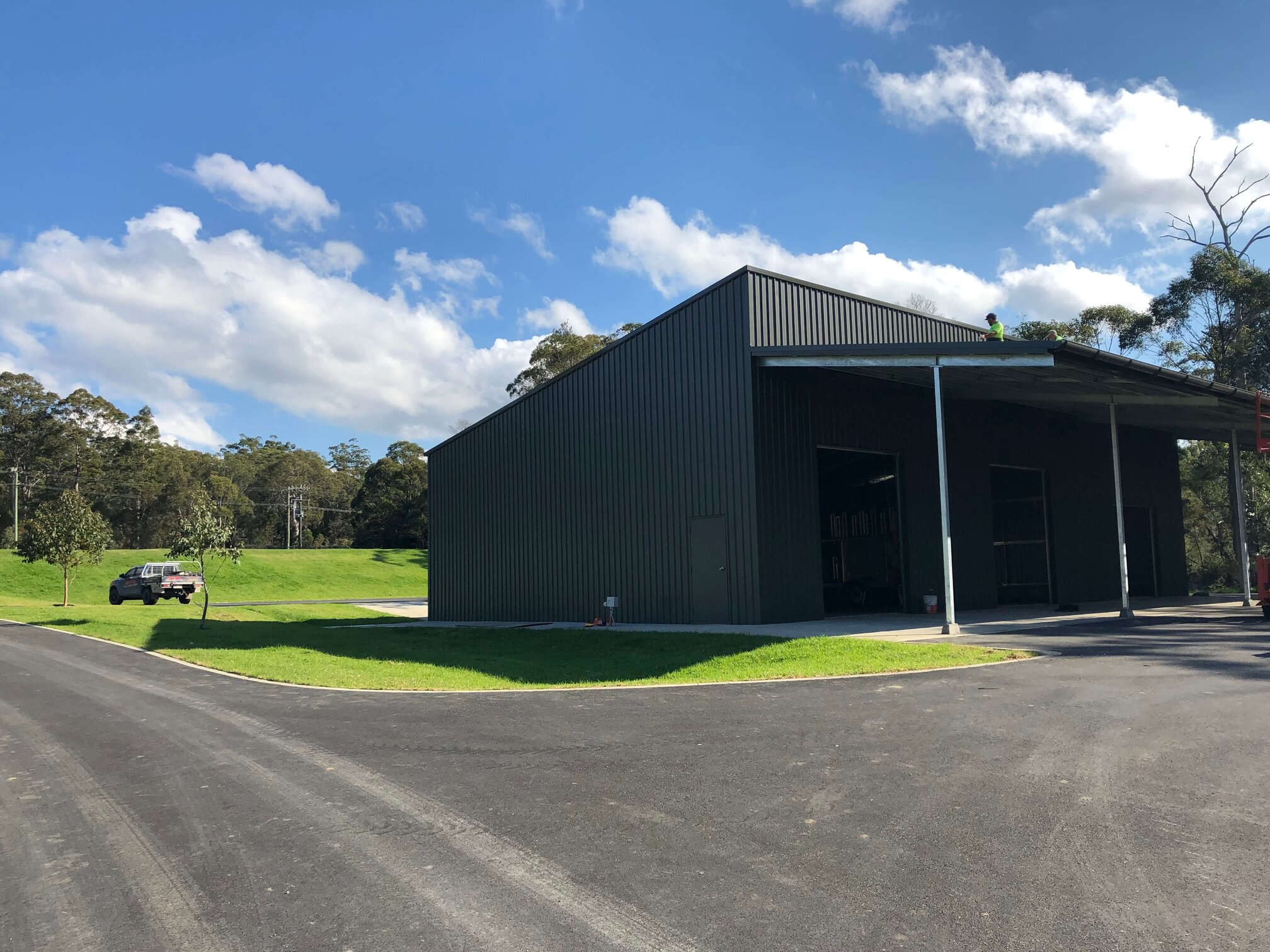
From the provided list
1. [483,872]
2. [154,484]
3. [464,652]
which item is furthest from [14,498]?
[483,872]

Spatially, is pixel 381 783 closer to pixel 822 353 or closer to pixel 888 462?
pixel 822 353

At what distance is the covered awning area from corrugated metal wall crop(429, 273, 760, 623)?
190cm

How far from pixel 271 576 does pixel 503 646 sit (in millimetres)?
41130

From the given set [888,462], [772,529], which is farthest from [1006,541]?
[772,529]

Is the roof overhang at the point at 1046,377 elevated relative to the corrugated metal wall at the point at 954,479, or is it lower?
elevated

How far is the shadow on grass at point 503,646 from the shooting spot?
44.2ft

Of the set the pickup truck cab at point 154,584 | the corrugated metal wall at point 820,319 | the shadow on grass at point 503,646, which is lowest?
the shadow on grass at point 503,646

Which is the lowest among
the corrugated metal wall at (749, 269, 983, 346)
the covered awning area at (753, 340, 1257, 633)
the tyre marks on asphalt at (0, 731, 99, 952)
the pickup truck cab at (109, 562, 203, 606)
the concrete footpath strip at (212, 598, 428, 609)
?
the concrete footpath strip at (212, 598, 428, 609)

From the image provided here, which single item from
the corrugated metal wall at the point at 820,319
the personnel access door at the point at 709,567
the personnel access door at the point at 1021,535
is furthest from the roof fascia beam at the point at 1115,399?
the personnel access door at the point at 709,567

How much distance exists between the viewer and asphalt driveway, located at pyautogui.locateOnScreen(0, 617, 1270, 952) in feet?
12.7

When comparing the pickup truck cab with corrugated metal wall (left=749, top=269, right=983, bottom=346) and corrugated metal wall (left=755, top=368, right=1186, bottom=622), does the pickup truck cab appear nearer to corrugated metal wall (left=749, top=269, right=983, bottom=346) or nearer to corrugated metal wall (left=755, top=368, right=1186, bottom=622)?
corrugated metal wall (left=755, top=368, right=1186, bottom=622)

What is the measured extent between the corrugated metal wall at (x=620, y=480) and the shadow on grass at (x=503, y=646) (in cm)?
223

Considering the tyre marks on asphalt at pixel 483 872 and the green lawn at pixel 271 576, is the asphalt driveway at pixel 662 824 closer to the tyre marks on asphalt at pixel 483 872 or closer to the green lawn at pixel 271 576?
the tyre marks on asphalt at pixel 483 872

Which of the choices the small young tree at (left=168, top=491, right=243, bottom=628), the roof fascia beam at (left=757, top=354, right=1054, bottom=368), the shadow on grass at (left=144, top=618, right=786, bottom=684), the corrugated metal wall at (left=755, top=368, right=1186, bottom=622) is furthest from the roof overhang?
the small young tree at (left=168, top=491, right=243, bottom=628)
